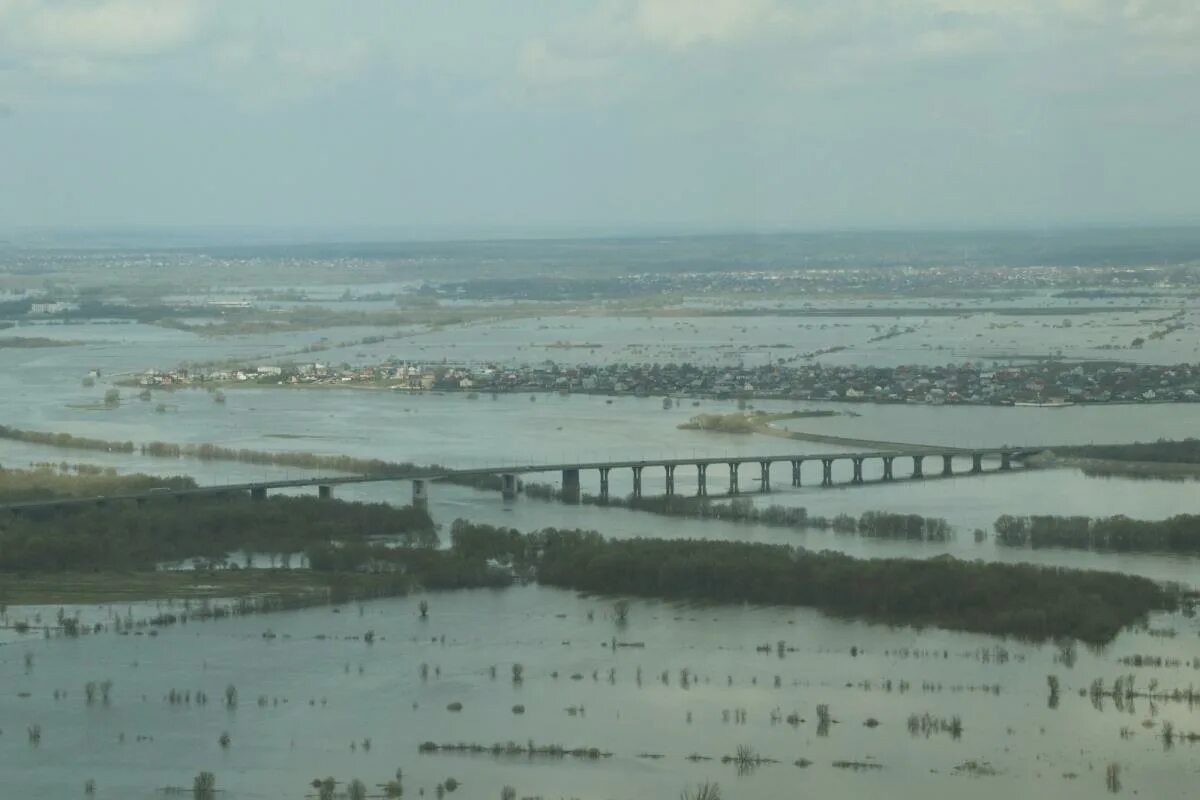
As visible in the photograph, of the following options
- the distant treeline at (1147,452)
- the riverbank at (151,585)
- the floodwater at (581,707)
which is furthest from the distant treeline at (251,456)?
the floodwater at (581,707)

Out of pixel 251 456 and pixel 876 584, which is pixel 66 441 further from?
pixel 876 584

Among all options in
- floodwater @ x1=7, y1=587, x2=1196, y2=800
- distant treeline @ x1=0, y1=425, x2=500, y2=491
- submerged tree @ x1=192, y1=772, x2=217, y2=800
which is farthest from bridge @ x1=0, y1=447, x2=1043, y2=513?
submerged tree @ x1=192, y1=772, x2=217, y2=800

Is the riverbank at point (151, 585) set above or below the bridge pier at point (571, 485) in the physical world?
above

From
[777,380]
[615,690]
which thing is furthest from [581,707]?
[777,380]

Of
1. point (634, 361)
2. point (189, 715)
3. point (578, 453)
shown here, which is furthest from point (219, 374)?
point (189, 715)

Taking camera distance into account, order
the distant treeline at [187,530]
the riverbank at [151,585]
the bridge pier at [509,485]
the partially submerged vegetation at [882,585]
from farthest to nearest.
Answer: the bridge pier at [509,485], the distant treeline at [187,530], the riverbank at [151,585], the partially submerged vegetation at [882,585]

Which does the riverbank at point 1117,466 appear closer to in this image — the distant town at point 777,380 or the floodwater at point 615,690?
the floodwater at point 615,690

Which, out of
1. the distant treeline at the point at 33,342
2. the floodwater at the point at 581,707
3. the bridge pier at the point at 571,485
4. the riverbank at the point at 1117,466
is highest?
→ the floodwater at the point at 581,707
